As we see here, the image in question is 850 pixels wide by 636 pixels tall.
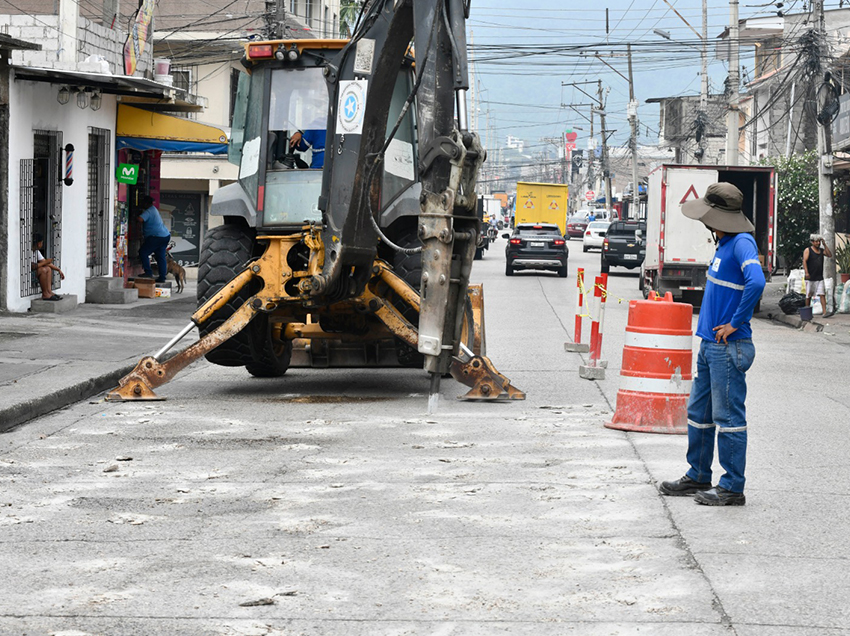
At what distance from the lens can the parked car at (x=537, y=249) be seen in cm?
4006

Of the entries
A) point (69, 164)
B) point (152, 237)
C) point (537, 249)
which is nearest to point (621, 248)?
point (537, 249)

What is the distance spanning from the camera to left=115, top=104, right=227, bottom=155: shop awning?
25.2 meters

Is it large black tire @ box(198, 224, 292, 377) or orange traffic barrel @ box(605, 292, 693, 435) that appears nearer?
orange traffic barrel @ box(605, 292, 693, 435)

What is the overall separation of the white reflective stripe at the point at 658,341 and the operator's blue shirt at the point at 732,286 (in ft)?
7.79

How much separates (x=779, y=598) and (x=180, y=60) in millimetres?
36453

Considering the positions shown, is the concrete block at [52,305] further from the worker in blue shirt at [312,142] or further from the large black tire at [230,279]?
the worker in blue shirt at [312,142]

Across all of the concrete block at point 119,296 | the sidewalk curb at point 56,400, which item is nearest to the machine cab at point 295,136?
the sidewalk curb at point 56,400

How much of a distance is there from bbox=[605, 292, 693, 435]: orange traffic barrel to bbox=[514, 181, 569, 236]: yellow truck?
45.4 metres

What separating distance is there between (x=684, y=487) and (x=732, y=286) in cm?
134

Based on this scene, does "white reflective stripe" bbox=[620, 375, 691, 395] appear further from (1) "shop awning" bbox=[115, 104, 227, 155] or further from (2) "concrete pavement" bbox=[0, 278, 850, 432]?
(1) "shop awning" bbox=[115, 104, 227, 155]

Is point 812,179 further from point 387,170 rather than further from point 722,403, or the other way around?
point 722,403

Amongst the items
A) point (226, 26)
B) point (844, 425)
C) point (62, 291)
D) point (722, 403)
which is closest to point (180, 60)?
point (226, 26)

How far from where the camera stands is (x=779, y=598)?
5.70 metres

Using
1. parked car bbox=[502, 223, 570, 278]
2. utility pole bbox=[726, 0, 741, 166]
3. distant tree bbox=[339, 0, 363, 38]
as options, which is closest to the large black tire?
utility pole bbox=[726, 0, 741, 166]
